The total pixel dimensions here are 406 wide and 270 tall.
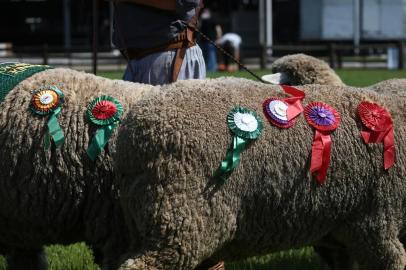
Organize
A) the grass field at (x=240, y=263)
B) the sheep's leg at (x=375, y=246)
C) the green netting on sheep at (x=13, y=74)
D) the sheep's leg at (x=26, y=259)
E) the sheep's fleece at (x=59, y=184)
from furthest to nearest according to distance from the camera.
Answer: the grass field at (x=240, y=263) → the sheep's leg at (x=26, y=259) → the green netting on sheep at (x=13, y=74) → the sheep's fleece at (x=59, y=184) → the sheep's leg at (x=375, y=246)

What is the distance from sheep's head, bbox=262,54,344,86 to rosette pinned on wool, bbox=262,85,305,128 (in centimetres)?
92

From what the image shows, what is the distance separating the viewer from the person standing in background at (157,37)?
4.25 metres

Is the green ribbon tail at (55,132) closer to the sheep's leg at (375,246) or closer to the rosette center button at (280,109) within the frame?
the rosette center button at (280,109)

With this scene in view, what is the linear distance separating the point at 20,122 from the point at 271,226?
1.11m

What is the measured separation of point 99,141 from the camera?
3529mm

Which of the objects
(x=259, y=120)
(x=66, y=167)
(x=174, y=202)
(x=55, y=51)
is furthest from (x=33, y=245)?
(x=55, y=51)

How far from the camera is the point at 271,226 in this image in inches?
128

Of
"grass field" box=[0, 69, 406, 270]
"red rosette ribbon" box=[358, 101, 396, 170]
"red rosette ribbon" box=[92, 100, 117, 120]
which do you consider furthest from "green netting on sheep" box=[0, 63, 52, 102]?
"red rosette ribbon" box=[358, 101, 396, 170]

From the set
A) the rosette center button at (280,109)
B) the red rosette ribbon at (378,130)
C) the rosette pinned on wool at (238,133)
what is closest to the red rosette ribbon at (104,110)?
the rosette pinned on wool at (238,133)

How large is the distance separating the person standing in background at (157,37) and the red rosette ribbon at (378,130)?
1184 mm

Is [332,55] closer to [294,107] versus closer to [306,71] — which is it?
[306,71]

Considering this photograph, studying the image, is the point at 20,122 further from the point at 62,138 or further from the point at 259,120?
the point at 259,120

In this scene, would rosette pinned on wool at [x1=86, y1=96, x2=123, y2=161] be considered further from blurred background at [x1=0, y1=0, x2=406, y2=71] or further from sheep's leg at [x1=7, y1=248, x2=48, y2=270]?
blurred background at [x1=0, y1=0, x2=406, y2=71]

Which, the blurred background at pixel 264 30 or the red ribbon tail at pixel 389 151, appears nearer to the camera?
the red ribbon tail at pixel 389 151
